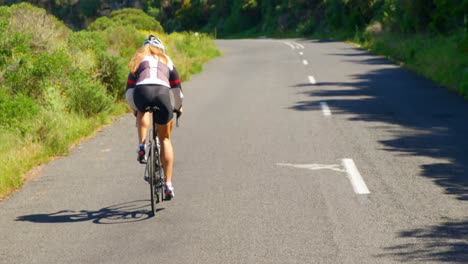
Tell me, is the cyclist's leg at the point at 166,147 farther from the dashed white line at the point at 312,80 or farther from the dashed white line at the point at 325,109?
the dashed white line at the point at 312,80

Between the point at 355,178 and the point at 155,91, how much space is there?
3076 mm

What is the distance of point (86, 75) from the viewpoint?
16828mm

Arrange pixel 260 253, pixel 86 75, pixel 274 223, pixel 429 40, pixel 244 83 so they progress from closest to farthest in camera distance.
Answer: pixel 260 253
pixel 274 223
pixel 86 75
pixel 244 83
pixel 429 40

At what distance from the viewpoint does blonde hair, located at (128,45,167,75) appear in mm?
7754

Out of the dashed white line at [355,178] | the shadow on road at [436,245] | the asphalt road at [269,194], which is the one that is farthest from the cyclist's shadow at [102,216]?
the shadow on road at [436,245]

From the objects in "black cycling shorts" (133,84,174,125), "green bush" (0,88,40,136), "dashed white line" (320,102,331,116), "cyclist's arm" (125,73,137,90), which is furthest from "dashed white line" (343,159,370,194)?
"green bush" (0,88,40,136)

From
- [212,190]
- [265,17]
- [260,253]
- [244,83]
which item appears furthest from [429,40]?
[265,17]

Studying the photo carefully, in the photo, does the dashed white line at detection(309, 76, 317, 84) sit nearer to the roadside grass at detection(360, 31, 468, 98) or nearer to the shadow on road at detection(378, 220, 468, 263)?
the roadside grass at detection(360, 31, 468, 98)

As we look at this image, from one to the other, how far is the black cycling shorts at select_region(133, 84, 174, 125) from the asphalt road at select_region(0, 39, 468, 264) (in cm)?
118

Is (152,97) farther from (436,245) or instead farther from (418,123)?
(418,123)

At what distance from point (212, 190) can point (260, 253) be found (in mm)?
2647

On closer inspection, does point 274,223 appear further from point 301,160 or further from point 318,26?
point 318,26

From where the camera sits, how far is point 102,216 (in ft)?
25.7

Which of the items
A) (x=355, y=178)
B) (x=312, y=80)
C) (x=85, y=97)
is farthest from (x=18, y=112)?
(x=312, y=80)
